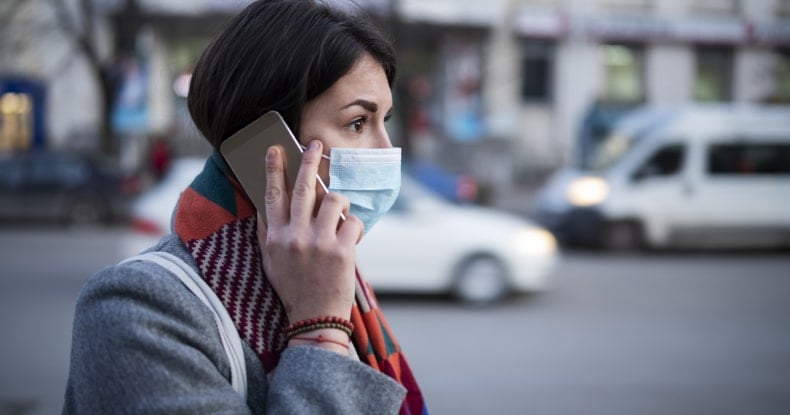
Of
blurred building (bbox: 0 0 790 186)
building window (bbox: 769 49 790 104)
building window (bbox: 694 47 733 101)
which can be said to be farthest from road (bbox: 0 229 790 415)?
building window (bbox: 769 49 790 104)

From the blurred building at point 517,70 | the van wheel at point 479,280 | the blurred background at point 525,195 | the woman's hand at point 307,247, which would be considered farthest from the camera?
the blurred building at point 517,70

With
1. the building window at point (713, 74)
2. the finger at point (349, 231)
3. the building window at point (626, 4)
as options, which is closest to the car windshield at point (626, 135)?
the finger at point (349, 231)

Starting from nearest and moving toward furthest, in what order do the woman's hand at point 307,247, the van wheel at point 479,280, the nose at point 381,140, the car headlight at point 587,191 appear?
1. the woman's hand at point 307,247
2. the nose at point 381,140
3. the van wheel at point 479,280
4. the car headlight at point 587,191

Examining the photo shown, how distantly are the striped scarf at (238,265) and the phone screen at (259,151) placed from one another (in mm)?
51

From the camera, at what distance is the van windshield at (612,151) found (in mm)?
13203

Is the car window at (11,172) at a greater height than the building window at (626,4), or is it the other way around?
the building window at (626,4)

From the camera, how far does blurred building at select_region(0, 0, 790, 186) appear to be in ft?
79.7

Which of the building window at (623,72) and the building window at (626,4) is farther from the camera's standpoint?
the building window at (623,72)

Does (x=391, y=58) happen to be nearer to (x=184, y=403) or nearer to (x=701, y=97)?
(x=184, y=403)

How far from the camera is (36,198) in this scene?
49.2 ft

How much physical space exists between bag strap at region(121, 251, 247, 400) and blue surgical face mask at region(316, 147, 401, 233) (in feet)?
1.08

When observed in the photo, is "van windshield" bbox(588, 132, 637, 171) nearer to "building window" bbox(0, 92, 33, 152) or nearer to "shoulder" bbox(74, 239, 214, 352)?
"shoulder" bbox(74, 239, 214, 352)

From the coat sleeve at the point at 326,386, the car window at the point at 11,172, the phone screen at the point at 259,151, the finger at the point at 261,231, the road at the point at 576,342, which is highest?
the phone screen at the point at 259,151

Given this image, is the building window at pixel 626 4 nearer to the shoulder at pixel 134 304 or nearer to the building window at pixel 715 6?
the building window at pixel 715 6
